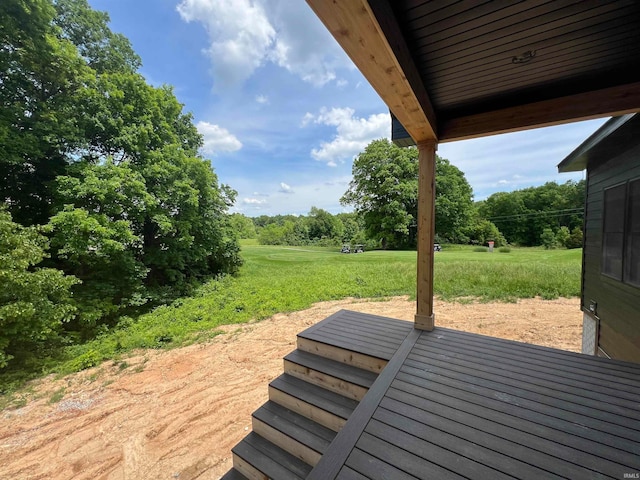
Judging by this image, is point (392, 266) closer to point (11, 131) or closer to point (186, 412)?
point (186, 412)

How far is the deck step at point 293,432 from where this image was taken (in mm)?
→ 1788

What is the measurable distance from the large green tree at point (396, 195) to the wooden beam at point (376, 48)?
17569 millimetres

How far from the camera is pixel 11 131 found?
4488 millimetres

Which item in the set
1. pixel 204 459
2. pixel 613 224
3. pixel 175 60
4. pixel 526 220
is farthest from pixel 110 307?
pixel 526 220

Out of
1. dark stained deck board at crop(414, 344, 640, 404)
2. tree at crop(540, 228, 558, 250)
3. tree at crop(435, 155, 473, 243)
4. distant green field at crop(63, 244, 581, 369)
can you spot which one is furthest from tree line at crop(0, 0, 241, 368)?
tree at crop(540, 228, 558, 250)

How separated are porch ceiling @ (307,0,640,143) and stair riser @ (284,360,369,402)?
227 centimetres

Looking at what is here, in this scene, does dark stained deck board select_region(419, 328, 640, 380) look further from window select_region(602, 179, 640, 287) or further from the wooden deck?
window select_region(602, 179, 640, 287)

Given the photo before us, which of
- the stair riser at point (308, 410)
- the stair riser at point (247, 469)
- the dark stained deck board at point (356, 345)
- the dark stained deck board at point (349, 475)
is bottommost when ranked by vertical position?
the stair riser at point (247, 469)

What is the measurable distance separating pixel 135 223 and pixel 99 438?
5.57 m

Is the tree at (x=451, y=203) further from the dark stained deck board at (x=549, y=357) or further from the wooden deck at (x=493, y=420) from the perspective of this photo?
the wooden deck at (x=493, y=420)

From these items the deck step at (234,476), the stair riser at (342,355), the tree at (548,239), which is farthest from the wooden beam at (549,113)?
the tree at (548,239)

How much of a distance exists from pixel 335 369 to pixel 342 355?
16 centimetres

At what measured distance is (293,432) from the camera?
1939 mm

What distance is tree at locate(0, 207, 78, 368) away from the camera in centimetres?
353
